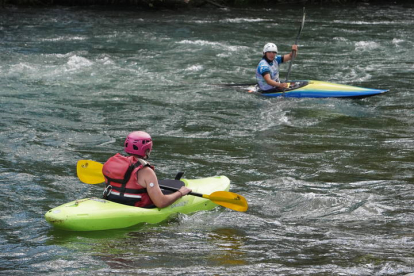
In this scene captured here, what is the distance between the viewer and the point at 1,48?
1348cm

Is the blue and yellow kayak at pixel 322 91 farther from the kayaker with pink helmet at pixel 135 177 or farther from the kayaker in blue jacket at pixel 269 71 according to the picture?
the kayaker with pink helmet at pixel 135 177

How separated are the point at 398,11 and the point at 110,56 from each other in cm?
998

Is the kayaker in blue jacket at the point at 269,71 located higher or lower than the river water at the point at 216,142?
higher

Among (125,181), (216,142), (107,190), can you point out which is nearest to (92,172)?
(107,190)

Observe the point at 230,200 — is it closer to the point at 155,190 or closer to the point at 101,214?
the point at 155,190

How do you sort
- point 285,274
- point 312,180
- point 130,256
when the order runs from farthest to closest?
point 312,180 < point 130,256 < point 285,274

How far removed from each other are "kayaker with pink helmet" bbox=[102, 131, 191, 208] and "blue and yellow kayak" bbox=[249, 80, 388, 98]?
5.19m

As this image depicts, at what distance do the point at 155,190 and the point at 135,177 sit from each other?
0.20 meters

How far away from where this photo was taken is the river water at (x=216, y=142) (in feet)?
14.2

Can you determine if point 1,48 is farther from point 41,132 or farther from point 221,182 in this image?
point 221,182

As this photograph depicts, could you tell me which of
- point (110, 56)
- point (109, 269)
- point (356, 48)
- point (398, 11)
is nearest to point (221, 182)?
point (109, 269)

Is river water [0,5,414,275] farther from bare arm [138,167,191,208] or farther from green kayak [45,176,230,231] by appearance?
bare arm [138,167,191,208]

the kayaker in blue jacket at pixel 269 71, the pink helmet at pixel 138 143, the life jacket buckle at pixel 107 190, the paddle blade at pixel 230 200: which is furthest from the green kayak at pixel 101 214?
the kayaker in blue jacket at pixel 269 71

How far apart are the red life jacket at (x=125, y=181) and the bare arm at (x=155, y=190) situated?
0.05 m
